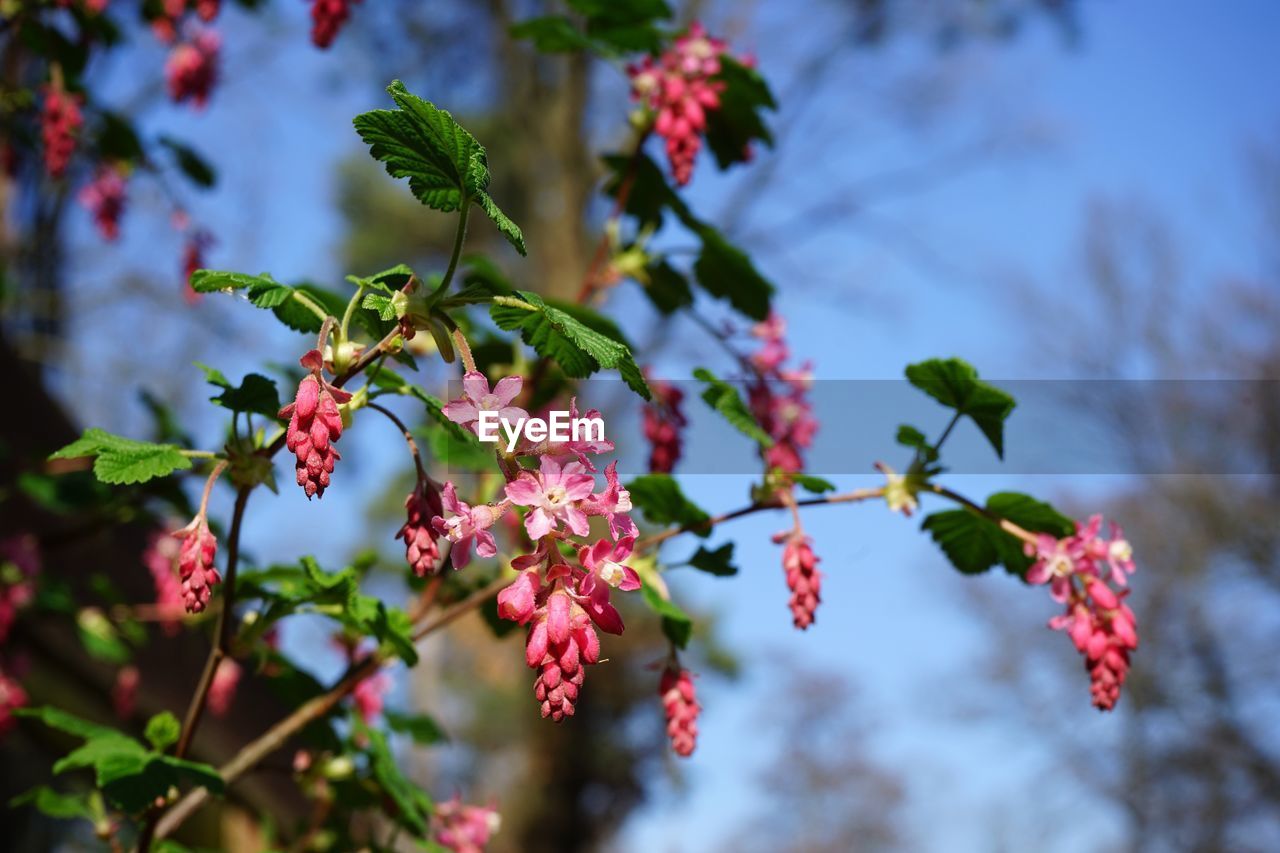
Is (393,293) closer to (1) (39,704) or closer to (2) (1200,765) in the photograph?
(1) (39,704)

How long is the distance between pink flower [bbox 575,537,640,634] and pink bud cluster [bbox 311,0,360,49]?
1.39m

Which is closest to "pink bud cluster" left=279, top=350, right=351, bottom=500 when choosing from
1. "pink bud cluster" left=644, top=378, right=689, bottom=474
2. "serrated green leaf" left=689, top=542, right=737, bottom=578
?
"serrated green leaf" left=689, top=542, right=737, bottom=578

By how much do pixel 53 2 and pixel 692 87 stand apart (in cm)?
141

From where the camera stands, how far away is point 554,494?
1.04 m

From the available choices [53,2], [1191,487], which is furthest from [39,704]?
[1191,487]

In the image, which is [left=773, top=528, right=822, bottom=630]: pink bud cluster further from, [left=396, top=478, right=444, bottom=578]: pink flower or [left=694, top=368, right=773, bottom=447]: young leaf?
[left=396, top=478, right=444, bottom=578]: pink flower

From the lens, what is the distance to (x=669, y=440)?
2.16m

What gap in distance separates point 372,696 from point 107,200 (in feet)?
5.28

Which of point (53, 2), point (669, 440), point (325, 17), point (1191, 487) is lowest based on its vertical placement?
point (669, 440)

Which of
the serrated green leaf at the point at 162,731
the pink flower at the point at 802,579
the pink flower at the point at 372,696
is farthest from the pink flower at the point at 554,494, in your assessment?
the pink flower at the point at 372,696

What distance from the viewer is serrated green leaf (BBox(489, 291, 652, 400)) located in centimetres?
108

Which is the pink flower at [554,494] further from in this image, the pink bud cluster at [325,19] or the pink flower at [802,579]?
the pink bud cluster at [325,19]

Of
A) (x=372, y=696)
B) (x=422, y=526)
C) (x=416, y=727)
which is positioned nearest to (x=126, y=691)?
(x=372, y=696)

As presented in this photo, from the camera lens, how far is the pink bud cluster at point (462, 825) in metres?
2.16
